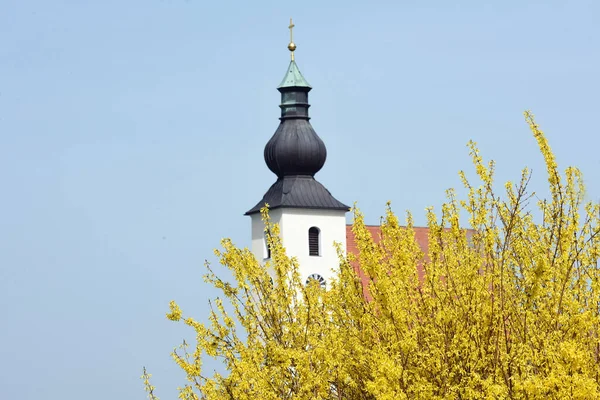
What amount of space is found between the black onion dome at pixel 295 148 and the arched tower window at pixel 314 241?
2566 millimetres

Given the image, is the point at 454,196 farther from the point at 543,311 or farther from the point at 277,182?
the point at 277,182

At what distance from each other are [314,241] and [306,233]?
804 millimetres

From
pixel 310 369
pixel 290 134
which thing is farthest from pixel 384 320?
pixel 290 134

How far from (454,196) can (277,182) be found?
40.2 meters

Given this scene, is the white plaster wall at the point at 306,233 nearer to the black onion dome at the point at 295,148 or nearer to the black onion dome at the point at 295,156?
the black onion dome at the point at 295,156

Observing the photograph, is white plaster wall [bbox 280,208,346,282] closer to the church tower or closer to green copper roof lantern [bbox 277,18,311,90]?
the church tower

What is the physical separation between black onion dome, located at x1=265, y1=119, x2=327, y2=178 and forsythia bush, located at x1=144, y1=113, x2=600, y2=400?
37133 mm

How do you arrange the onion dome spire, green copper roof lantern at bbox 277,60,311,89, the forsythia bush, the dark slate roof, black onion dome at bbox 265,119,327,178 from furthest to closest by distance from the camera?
green copper roof lantern at bbox 277,60,311,89, the dark slate roof, the onion dome spire, black onion dome at bbox 265,119,327,178, the forsythia bush

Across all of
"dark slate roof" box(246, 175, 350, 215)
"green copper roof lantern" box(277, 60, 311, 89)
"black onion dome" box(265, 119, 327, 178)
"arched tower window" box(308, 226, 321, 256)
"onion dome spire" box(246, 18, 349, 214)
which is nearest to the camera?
"black onion dome" box(265, 119, 327, 178)

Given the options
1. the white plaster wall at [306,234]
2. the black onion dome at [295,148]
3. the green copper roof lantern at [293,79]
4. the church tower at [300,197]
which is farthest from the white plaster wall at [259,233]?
the green copper roof lantern at [293,79]

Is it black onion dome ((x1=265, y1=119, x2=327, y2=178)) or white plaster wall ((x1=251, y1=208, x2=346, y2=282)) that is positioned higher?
black onion dome ((x1=265, y1=119, x2=327, y2=178))

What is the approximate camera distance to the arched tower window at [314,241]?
50.9 meters

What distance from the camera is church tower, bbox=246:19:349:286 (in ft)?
162

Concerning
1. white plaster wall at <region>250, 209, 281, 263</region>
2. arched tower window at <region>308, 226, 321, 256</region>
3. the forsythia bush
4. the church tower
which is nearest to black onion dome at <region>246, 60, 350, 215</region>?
the church tower
